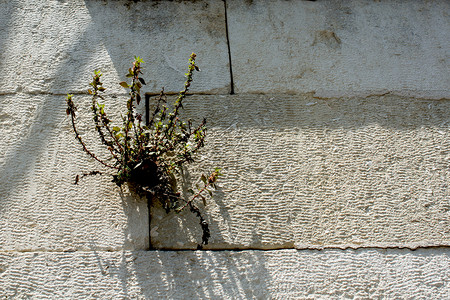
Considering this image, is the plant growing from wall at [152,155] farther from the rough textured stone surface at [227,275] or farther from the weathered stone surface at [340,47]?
the weathered stone surface at [340,47]

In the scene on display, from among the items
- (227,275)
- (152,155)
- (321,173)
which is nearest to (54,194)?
(152,155)

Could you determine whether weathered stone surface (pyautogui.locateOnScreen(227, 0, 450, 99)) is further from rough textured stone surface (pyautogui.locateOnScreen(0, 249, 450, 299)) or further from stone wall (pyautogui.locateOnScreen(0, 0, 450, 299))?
rough textured stone surface (pyautogui.locateOnScreen(0, 249, 450, 299))

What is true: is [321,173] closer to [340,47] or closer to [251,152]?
[251,152]

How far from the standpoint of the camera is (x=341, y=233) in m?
1.92

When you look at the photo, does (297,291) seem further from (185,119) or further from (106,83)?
(106,83)

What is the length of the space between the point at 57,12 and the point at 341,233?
188cm

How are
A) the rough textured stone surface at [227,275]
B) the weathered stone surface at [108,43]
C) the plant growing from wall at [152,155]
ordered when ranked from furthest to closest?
the weathered stone surface at [108,43], the plant growing from wall at [152,155], the rough textured stone surface at [227,275]

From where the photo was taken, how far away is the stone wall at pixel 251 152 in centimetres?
180

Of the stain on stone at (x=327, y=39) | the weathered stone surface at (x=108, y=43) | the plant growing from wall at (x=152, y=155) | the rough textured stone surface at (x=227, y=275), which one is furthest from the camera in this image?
the stain on stone at (x=327, y=39)

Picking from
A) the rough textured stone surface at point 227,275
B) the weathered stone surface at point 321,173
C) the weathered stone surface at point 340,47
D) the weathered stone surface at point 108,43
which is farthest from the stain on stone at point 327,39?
the rough textured stone surface at point 227,275

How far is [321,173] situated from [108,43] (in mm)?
1296

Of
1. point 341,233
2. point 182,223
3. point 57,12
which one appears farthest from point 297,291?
point 57,12

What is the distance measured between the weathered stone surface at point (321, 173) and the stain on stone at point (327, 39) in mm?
389

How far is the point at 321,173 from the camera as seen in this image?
206 cm
